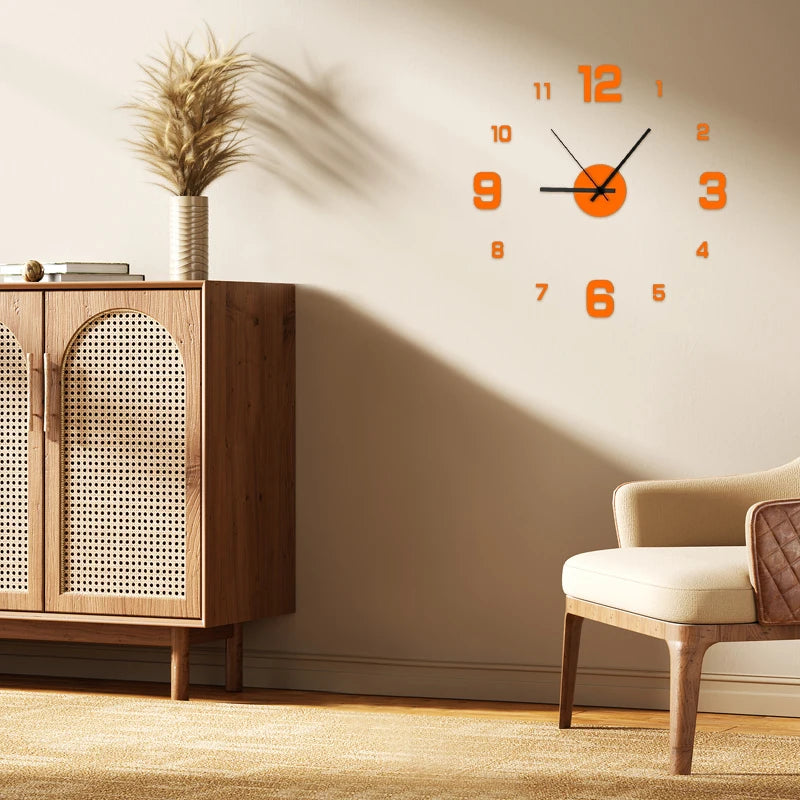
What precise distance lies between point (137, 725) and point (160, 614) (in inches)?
13.9

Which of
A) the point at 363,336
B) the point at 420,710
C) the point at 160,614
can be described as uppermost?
the point at 363,336

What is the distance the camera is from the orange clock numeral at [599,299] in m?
3.73

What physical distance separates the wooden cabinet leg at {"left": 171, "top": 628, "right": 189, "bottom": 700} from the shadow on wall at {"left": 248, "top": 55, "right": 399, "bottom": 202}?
50.6 inches

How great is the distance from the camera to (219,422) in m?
3.61

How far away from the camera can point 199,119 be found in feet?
12.7

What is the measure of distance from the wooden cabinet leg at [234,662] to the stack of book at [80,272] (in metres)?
1.03

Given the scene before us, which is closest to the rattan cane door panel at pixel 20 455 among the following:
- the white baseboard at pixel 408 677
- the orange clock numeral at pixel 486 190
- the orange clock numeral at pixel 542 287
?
the white baseboard at pixel 408 677

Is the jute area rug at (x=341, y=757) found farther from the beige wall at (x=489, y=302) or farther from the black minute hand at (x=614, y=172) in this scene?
the black minute hand at (x=614, y=172)

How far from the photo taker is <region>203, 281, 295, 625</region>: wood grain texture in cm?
359

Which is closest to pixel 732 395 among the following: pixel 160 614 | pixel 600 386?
pixel 600 386

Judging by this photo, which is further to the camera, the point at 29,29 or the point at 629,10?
the point at 29,29

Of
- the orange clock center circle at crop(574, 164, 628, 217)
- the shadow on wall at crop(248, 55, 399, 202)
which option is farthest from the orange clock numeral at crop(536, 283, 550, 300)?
the shadow on wall at crop(248, 55, 399, 202)

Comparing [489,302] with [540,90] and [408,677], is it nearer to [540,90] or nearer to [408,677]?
[540,90]

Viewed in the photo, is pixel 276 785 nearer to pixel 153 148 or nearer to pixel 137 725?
pixel 137 725
